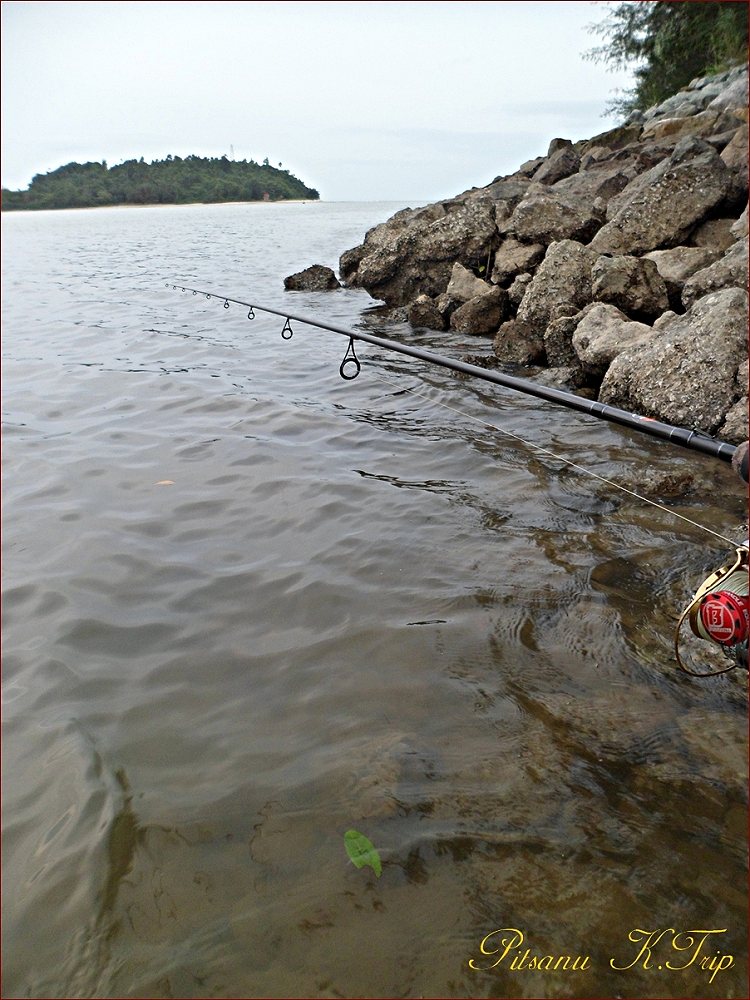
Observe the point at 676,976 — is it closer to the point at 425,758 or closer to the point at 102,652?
the point at 425,758

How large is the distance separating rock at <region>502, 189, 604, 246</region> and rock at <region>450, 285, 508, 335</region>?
3.71 ft

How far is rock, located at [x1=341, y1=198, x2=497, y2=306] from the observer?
13.5m

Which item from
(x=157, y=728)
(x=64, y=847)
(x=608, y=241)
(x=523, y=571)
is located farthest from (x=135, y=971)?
(x=608, y=241)

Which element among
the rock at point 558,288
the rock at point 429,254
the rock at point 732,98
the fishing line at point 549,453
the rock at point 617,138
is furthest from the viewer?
the rock at point 617,138

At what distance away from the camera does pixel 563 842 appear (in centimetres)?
253

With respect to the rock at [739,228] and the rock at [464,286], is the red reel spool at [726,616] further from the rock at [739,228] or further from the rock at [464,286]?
the rock at [464,286]

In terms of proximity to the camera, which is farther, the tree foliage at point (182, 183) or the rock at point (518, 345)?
the tree foliage at point (182, 183)

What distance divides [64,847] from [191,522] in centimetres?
271

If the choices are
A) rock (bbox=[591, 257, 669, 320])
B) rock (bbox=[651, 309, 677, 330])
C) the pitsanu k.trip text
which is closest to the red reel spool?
the pitsanu k.trip text

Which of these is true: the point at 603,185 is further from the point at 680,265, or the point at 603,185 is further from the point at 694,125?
the point at 680,265

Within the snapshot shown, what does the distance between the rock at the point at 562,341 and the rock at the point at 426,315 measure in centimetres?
351

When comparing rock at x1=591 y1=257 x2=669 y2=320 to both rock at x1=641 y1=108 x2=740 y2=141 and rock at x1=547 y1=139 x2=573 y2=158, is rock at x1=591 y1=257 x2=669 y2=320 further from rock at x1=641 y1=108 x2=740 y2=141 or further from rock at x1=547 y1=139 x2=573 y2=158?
rock at x1=547 y1=139 x2=573 y2=158

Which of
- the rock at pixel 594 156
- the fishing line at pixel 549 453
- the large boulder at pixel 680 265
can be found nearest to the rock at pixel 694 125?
the rock at pixel 594 156

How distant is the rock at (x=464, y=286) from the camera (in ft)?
40.3
